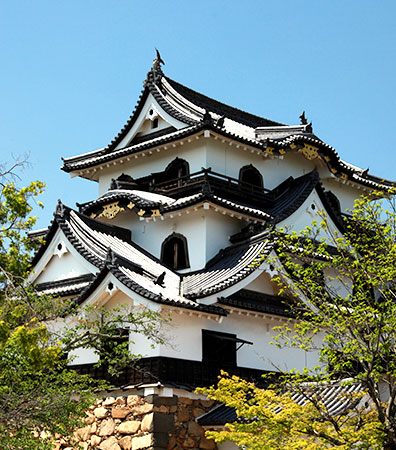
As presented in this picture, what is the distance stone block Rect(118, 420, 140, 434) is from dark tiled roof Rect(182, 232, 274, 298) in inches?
144

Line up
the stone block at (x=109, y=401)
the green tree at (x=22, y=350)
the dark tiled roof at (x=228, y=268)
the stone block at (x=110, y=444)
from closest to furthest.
Result: the green tree at (x=22, y=350) → the stone block at (x=110, y=444) → the stone block at (x=109, y=401) → the dark tiled roof at (x=228, y=268)

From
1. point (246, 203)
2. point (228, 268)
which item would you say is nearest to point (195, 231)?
point (246, 203)

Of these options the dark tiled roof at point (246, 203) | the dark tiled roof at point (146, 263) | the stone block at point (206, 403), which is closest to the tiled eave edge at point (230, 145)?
the dark tiled roof at point (246, 203)

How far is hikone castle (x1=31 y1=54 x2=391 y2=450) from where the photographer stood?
18.4 meters

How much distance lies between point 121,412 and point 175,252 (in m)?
6.35

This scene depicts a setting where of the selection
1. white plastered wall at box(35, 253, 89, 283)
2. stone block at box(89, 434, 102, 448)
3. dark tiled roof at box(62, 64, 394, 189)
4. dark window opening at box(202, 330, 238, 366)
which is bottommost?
stone block at box(89, 434, 102, 448)

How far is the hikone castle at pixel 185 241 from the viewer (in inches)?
725

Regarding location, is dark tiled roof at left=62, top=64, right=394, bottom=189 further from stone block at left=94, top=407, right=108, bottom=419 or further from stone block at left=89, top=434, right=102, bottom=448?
stone block at left=89, top=434, right=102, bottom=448

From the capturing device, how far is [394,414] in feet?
43.0

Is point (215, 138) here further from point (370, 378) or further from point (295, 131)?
point (370, 378)

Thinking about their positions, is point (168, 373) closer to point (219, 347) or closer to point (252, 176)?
point (219, 347)

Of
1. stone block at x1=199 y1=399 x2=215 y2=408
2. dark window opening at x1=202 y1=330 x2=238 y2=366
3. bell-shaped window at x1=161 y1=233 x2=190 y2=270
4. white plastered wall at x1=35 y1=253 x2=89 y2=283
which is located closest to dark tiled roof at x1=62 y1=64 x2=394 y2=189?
bell-shaped window at x1=161 y1=233 x2=190 y2=270

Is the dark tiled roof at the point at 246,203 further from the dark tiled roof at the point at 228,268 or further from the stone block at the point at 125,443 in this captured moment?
the stone block at the point at 125,443

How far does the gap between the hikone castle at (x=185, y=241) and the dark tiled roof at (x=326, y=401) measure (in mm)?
107
